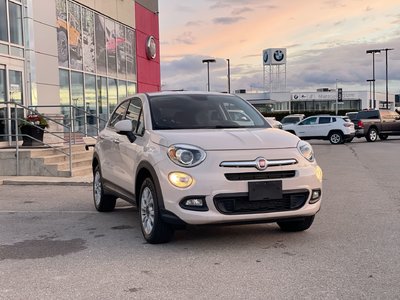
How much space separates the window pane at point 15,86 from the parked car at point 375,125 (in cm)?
1909

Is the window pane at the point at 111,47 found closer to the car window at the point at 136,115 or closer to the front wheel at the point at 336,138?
the front wheel at the point at 336,138

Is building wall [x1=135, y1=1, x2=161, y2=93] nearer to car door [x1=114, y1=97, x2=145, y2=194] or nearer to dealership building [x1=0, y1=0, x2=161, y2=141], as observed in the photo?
dealership building [x1=0, y1=0, x2=161, y2=141]

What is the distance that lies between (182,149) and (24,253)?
2130 millimetres

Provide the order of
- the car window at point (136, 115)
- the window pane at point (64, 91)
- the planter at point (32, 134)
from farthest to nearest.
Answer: the window pane at point (64, 91), the planter at point (32, 134), the car window at point (136, 115)

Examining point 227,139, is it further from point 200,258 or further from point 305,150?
point 200,258

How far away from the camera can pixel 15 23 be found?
16125 mm

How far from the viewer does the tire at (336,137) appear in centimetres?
2722

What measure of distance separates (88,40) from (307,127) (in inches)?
532

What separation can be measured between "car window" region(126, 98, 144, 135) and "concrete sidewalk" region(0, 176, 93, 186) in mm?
4308

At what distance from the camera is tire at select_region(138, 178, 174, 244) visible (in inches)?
222

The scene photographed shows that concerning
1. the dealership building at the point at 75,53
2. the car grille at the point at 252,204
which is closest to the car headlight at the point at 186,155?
the car grille at the point at 252,204

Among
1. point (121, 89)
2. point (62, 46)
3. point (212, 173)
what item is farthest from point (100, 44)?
point (212, 173)

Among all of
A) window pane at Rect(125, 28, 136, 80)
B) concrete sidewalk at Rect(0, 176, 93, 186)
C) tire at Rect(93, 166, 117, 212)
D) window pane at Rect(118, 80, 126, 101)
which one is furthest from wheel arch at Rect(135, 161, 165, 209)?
window pane at Rect(125, 28, 136, 80)

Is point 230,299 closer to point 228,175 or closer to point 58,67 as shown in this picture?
point 228,175
